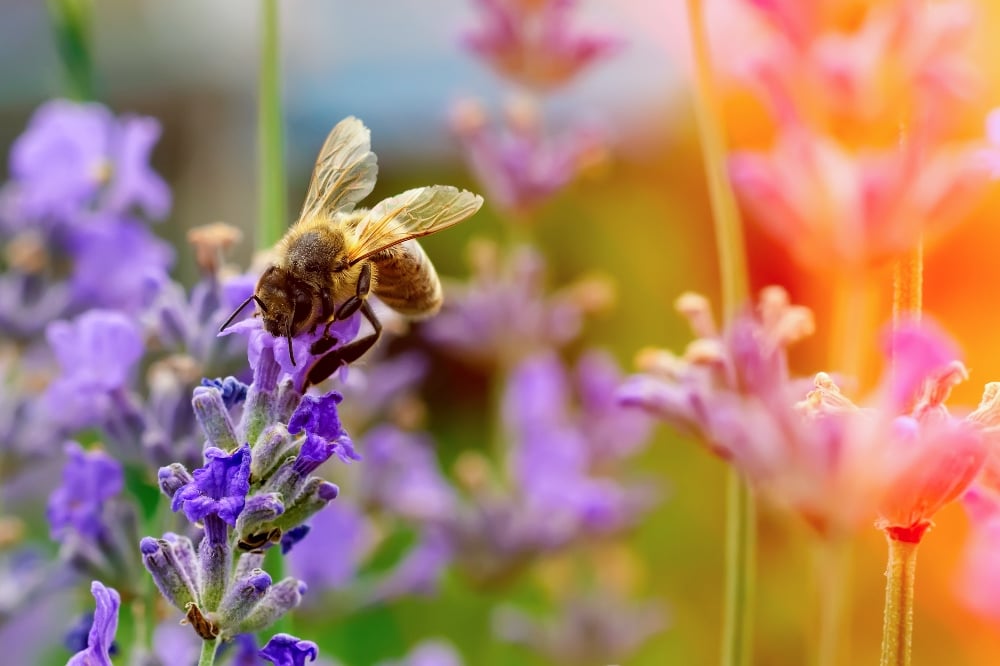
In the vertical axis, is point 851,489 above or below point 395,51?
below

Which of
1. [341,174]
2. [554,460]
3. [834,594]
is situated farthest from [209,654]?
[554,460]

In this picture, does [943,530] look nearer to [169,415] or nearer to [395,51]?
[169,415]

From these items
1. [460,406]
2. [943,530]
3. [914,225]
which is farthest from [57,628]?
[460,406]

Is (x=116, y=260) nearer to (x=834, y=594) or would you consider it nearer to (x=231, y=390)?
(x=231, y=390)

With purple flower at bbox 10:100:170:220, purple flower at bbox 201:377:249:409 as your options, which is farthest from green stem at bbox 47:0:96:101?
purple flower at bbox 201:377:249:409

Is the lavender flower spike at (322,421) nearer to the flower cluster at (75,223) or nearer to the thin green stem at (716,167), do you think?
the thin green stem at (716,167)

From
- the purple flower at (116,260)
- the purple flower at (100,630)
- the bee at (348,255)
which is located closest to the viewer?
the purple flower at (100,630)

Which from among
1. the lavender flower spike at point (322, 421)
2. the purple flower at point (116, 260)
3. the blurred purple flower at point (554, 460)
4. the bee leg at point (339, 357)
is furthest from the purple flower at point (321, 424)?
the blurred purple flower at point (554, 460)
